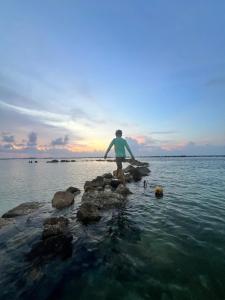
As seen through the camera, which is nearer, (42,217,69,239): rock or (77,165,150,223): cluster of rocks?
(42,217,69,239): rock

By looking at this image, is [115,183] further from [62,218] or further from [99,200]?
[62,218]

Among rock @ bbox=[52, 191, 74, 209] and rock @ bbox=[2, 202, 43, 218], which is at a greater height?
rock @ bbox=[52, 191, 74, 209]

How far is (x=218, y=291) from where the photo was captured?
5.46 m

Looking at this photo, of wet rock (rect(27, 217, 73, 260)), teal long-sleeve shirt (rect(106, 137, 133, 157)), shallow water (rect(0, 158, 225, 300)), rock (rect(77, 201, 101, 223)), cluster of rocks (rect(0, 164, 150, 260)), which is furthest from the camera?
teal long-sleeve shirt (rect(106, 137, 133, 157))

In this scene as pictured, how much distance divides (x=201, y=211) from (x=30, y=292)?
9.83m

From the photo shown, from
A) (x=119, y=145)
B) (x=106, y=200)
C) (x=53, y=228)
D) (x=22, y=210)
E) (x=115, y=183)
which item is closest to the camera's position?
(x=53, y=228)

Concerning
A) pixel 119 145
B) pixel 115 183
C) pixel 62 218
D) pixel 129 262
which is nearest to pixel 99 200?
pixel 119 145

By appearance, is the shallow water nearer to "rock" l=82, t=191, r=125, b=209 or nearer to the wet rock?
the wet rock

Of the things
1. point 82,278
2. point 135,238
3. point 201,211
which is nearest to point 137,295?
point 82,278

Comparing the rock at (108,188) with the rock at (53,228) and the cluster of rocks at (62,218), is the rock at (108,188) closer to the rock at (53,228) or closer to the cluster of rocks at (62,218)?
the cluster of rocks at (62,218)

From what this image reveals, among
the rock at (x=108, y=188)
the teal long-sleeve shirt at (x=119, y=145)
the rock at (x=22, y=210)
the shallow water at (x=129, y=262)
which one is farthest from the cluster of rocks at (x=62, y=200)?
the teal long-sleeve shirt at (x=119, y=145)

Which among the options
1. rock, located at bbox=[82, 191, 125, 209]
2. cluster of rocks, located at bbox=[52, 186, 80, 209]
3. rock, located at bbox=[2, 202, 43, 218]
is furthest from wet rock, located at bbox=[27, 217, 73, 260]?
cluster of rocks, located at bbox=[52, 186, 80, 209]

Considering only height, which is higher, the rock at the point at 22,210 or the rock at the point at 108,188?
the rock at the point at 108,188

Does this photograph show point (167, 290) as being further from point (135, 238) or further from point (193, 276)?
point (135, 238)
